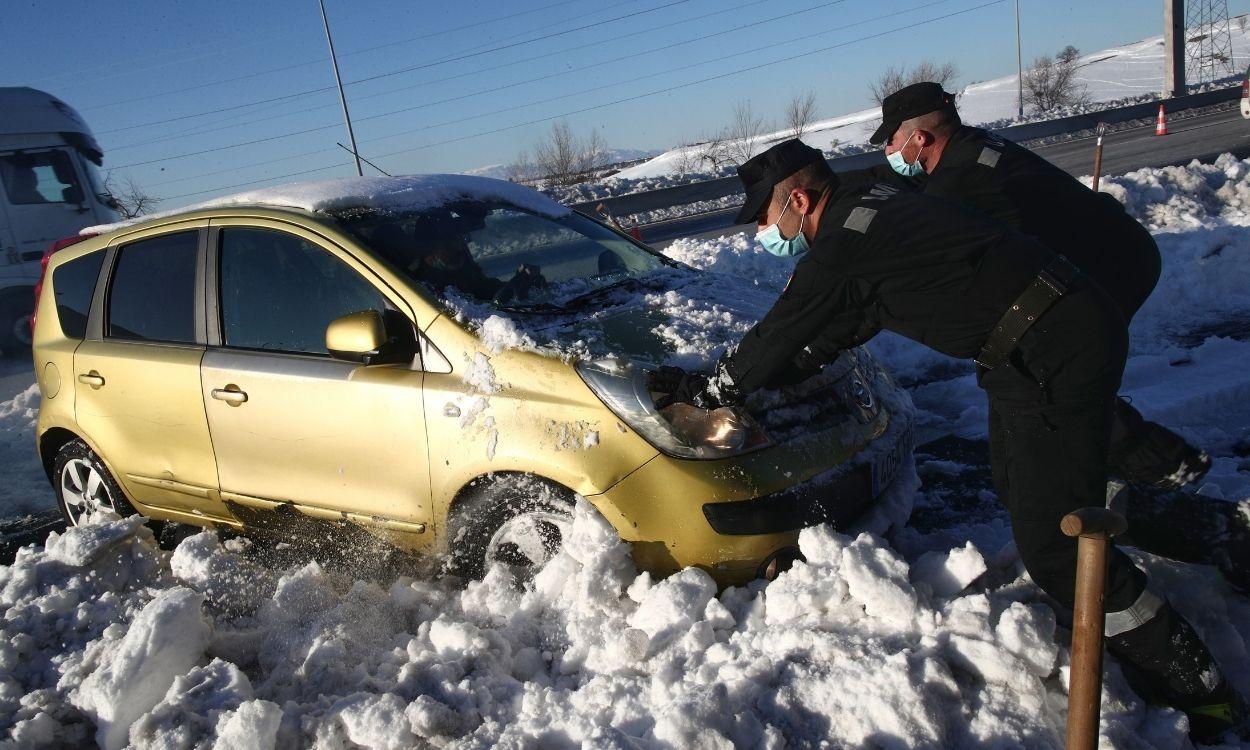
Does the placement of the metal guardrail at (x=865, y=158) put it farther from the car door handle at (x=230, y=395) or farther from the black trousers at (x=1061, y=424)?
the black trousers at (x=1061, y=424)

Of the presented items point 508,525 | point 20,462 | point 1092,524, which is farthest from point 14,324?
point 1092,524

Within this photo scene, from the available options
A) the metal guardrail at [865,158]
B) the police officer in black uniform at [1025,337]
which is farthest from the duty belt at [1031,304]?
the metal guardrail at [865,158]

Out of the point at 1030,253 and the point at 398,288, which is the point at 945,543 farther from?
the point at 398,288

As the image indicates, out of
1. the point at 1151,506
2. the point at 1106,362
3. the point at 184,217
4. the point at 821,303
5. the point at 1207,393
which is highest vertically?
the point at 184,217

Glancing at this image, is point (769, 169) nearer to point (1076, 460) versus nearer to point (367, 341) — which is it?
point (1076, 460)

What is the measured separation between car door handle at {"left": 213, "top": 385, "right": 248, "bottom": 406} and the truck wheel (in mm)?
11238

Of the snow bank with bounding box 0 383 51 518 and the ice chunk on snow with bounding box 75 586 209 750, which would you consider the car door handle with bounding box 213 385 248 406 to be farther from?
the snow bank with bounding box 0 383 51 518

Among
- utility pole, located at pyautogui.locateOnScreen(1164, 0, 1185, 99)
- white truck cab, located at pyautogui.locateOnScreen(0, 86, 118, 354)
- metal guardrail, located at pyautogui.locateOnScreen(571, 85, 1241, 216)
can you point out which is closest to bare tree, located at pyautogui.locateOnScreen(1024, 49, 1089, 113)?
utility pole, located at pyautogui.locateOnScreen(1164, 0, 1185, 99)

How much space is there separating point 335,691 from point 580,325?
4.98ft

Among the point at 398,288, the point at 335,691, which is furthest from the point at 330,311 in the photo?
the point at 335,691

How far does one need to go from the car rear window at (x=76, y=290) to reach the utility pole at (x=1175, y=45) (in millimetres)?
34230

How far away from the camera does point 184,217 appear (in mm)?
3906

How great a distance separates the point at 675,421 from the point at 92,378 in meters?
3.03

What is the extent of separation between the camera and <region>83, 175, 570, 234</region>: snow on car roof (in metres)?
3.72
